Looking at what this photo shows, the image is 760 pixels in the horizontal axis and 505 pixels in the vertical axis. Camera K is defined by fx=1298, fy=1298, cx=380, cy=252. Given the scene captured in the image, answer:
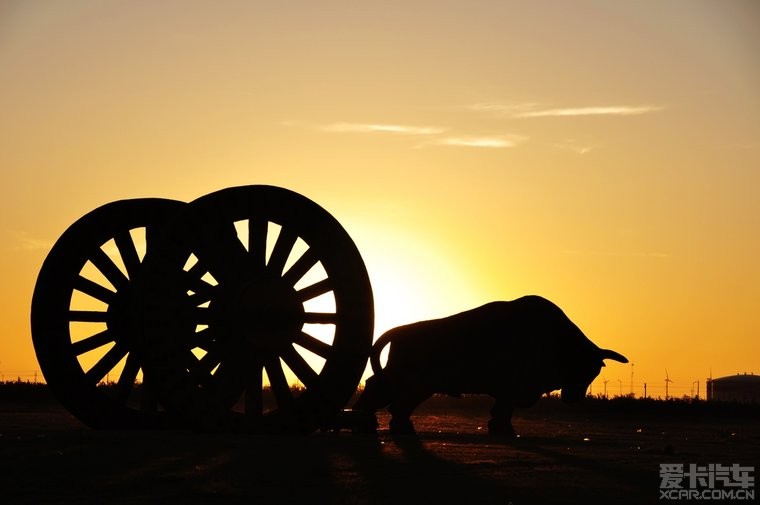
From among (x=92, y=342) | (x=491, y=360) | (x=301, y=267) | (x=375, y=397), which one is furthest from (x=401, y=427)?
(x=92, y=342)

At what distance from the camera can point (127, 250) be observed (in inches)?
891

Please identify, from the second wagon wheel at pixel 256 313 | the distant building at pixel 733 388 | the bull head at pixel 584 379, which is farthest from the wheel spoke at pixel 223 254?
the distant building at pixel 733 388

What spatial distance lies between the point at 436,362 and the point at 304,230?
4957mm

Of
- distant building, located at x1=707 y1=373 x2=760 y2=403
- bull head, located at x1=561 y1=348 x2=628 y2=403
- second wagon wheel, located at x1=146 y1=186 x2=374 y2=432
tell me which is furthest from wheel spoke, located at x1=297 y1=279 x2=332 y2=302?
distant building, located at x1=707 y1=373 x2=760 y2=403

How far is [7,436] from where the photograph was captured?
1947 centimetres

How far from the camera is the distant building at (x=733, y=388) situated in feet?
307

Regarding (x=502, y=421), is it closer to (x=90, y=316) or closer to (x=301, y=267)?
(x=301, y=267)

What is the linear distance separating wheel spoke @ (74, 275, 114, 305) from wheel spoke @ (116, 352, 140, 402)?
1045 mm

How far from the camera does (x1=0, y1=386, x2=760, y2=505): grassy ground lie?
12305 mm

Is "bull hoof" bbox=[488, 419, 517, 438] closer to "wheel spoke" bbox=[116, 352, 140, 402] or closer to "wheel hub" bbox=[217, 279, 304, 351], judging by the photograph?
"wheel hub" bbox=[217, 279, 304, 351]

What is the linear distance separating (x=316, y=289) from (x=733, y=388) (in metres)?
81.0

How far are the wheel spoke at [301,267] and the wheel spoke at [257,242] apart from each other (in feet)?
1.54

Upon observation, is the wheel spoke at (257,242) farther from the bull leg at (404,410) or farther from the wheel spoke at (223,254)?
the bull leg at (404,410)

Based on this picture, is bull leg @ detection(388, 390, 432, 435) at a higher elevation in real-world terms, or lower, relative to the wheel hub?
lower
